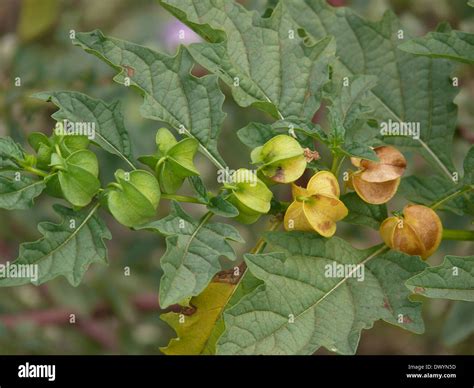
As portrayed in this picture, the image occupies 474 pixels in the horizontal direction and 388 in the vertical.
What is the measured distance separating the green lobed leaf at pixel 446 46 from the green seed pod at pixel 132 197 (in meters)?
0.37

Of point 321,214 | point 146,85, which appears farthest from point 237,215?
point 146,85

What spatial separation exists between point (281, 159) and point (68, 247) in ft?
0.82

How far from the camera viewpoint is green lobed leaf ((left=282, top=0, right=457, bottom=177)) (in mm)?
1188

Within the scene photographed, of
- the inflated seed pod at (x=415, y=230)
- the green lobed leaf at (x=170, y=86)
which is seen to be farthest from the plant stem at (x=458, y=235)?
the green lobed leaf at (x=170, y=86)

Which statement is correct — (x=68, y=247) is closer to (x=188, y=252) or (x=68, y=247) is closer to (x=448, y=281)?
(x=188, y=252)

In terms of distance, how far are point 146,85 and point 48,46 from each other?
1.50 meters

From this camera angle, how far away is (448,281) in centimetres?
92

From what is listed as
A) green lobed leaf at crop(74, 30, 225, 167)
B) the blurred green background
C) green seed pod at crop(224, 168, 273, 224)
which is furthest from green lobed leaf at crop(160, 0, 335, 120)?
the blurred green background

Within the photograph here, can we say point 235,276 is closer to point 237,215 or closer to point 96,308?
point 237,215

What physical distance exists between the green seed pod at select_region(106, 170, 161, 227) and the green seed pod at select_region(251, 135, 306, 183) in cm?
13

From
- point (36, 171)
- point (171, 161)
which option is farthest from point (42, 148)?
point (171, 161)

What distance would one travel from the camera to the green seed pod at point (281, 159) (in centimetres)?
92

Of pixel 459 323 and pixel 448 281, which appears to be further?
pixel 459 323

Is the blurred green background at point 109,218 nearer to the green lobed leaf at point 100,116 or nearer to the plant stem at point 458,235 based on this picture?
the plant stem at point 458,235
